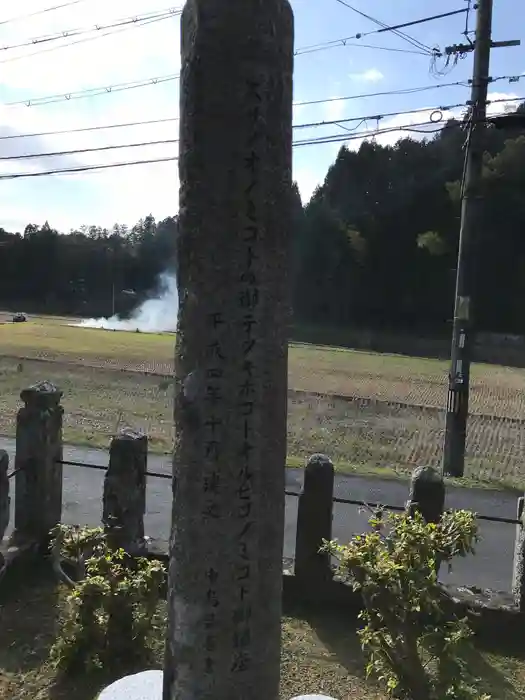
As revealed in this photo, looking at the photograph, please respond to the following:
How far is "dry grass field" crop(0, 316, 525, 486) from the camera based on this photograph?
41.2 feet

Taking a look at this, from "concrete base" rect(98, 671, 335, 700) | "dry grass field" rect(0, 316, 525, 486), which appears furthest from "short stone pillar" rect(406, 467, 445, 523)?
"dry grass field" rect(0, 316, 525, 486)

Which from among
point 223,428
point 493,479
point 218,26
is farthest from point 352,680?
point 493,479

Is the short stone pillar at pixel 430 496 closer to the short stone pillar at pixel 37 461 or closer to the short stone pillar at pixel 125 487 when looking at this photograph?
the short stone pillar at pixel 125 487

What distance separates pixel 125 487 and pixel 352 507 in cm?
419

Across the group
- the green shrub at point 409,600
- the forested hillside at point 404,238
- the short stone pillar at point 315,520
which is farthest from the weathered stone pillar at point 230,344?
the forested hillside at point 404,238

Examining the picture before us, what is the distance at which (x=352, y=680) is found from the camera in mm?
4656

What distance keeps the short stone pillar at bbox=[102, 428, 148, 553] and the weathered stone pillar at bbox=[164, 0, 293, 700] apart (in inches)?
115

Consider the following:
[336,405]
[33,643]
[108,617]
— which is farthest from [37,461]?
[336,405]

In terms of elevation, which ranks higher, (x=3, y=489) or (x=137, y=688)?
(x=3, y=489)

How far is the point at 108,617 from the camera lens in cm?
457

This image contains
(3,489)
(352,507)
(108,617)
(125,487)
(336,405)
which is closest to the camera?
(108,617)

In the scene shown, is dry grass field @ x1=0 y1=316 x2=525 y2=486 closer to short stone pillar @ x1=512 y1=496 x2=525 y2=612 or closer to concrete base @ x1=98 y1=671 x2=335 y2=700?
short stone pillar @ x1=512 y1=496 x2=525 y2=612

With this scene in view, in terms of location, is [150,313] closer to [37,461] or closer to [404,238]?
[404,238]

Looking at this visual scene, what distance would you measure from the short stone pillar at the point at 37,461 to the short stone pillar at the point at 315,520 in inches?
93.5
